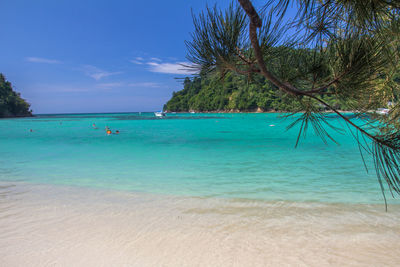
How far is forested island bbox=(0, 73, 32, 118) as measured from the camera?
64.4 metres

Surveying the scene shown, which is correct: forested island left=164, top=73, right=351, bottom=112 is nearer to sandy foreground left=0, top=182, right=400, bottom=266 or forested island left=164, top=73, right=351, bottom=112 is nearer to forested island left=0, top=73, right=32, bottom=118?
sandy foreground left=0, top=182, right=400, bottom=266

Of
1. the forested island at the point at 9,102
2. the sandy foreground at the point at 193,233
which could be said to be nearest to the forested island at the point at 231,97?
the sandy foreground at the point at 193,233

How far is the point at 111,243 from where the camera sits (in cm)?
265

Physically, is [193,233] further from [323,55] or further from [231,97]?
[231,97]

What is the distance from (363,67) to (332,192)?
4.00m

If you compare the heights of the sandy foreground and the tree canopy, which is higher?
the tree canopy

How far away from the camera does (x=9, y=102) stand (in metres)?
66.8

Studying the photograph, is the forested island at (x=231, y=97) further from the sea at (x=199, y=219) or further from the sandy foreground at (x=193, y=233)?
the sandy foreground at (x=193, y=233)

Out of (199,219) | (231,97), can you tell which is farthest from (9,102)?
(199,219)

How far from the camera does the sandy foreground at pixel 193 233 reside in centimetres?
235

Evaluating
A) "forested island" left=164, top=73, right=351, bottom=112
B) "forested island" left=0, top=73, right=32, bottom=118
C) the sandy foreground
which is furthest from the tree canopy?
"forested island" left=0, top=73, right=32, bottom=118

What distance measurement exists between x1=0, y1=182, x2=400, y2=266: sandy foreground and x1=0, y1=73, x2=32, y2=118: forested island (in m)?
76.1

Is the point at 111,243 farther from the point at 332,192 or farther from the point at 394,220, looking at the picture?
the point at 332,192

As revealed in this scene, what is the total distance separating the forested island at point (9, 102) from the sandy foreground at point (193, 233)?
250 ft
